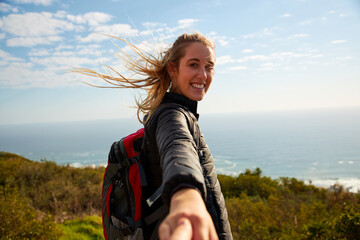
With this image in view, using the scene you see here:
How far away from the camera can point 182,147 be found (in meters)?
1.04

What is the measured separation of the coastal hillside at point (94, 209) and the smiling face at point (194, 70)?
3.91 metres

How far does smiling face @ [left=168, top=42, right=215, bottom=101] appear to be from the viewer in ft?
6.33

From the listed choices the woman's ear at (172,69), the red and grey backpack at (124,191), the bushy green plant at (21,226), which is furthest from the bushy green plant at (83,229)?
the woman's ear at (172,69)

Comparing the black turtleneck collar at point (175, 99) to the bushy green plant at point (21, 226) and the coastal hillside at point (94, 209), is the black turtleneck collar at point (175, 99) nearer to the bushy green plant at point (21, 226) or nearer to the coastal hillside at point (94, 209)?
the coastal hillside at point (94, 209)

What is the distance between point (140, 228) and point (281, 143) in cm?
14517

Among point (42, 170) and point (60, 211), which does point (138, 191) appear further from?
point (42, 170)

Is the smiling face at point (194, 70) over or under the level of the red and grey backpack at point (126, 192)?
over

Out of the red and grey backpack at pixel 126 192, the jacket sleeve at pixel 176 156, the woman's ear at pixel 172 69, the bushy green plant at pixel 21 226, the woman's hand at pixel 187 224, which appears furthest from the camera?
the bushy green plant at pixel 21 226

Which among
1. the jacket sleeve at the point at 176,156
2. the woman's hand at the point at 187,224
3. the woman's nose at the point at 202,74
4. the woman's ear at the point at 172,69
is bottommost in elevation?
the woman's hand at the point at 187,224

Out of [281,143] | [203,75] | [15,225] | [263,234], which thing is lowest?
[263,234]

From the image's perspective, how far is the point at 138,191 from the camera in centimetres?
152

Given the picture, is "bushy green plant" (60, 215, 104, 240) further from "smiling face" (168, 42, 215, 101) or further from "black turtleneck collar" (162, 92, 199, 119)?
"smiling face" (168, 42, 215, 101)

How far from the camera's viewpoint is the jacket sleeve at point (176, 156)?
774 millimetres

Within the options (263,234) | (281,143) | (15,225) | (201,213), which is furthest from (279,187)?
(281,143)
